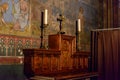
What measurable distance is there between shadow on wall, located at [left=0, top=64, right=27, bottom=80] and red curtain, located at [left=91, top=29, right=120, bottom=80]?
225cm

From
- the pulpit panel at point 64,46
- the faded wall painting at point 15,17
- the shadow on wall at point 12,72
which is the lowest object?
the shadow on wall at point 12,72

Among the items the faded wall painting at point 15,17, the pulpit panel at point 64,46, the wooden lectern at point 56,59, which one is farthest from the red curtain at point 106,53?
the faded wall painting at point 15,17

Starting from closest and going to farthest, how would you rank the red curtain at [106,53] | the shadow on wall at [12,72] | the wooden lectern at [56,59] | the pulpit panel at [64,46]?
1. the shadow on wall at [12,72]
2. the wooden lectern at [56,59]
3. the pulpit panel at [64,46]
4. the red curtain at [106,53]

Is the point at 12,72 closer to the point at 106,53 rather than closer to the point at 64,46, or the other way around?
the point at 64,46

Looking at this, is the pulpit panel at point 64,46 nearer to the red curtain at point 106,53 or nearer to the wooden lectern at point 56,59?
the wooden lectern at point 56,59

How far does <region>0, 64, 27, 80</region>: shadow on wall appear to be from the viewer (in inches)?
112

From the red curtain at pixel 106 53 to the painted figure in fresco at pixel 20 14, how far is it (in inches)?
88.4

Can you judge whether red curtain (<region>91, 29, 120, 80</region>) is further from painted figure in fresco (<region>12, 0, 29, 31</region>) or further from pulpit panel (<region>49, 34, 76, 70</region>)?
painted figure in fresco (<region>12, 0, 29, 31</region>)

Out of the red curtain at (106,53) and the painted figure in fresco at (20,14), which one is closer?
the painted figure in fresco at (20,14)

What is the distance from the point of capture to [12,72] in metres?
2.98

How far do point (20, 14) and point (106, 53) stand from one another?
2473mm

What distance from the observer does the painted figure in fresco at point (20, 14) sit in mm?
3109

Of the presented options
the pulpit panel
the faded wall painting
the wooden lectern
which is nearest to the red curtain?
the wooden lectern

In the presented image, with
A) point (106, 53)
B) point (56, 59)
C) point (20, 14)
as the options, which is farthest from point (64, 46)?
point (106, 53)
